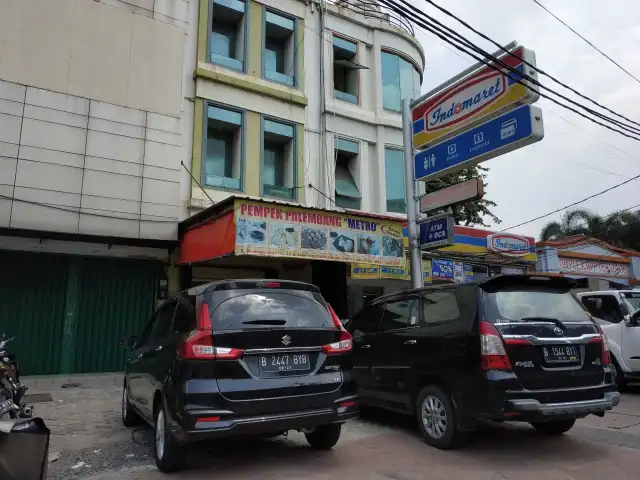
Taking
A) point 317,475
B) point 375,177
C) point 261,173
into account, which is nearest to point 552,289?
point 317,475

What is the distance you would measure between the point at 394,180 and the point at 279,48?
4992mm

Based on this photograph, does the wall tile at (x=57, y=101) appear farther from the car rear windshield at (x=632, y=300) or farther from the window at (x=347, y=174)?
the car rear windshield at (x=632, y=300)

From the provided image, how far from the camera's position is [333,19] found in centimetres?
1464

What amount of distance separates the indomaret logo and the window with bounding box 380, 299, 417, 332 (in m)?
4.46

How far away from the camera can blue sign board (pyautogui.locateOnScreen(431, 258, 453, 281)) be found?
15906 millimetres

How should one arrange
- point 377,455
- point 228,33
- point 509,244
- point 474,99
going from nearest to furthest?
point 377,455
point 474,99
point 228,33
point 509,244

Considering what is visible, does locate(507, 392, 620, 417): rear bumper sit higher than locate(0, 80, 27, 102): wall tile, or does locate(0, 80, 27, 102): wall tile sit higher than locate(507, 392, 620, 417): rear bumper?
locate(0, 80, 27, 102): wall tile

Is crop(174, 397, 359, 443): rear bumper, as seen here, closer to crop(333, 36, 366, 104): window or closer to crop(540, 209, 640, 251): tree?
crop(333, 36, 366, 104): window

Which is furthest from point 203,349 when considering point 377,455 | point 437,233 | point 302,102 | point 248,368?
point 302,102

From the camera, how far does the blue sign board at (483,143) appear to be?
8125mm

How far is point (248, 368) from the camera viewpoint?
4.39 m

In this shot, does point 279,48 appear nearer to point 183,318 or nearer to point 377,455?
point 183,318

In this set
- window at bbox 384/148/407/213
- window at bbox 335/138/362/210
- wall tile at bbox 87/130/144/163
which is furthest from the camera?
window at bbox 384/148/407/213

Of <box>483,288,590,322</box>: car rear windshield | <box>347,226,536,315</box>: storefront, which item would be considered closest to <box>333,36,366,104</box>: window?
<box>347,226,536,315</box>: storefront
